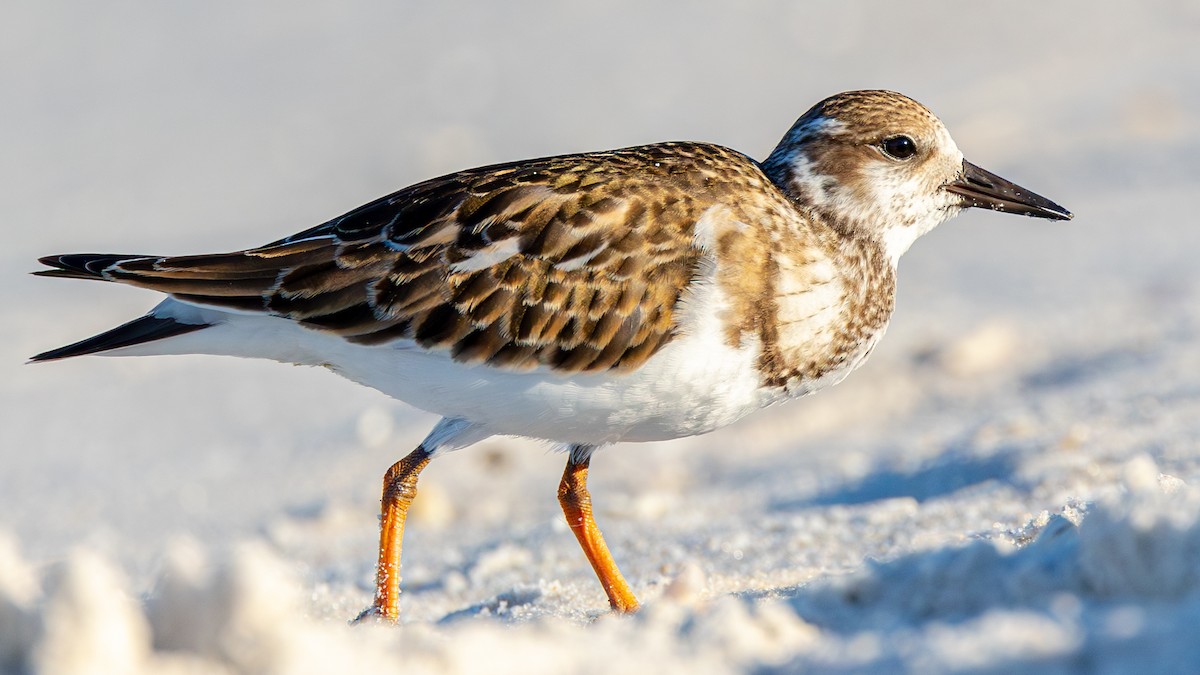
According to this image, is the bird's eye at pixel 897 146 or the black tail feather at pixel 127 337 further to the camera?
the bird's eye at pixel 897 146

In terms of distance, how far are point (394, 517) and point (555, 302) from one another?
0.90 m

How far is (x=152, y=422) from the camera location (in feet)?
24.7

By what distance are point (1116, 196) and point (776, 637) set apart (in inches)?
327

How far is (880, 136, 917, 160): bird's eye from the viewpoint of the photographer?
4418 mm

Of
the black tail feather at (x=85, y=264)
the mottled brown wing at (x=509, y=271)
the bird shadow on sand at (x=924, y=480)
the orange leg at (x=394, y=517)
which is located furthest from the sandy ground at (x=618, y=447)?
the black tail feather at (x=85, y=264)

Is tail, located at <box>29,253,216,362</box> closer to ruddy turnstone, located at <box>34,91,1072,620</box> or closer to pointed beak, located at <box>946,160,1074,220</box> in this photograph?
ruddy turnstone, located at <box>34,91,1072,620</box>

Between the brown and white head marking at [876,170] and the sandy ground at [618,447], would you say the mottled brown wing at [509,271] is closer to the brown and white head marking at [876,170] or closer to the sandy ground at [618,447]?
the brown and white head marking at [876,170]

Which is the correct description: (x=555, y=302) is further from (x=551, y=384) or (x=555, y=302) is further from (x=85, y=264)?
(x=85, y=264)

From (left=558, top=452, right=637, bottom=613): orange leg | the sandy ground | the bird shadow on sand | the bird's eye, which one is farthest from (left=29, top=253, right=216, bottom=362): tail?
the bird shadow on sand

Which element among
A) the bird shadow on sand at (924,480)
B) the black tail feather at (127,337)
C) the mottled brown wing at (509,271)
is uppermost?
the mottled brown wing at (509,271)

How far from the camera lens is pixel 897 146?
4422 mm

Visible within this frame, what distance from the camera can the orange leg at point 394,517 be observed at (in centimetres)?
405

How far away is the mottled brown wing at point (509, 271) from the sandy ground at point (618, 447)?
76 centimetres

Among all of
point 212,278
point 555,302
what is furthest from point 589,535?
point 212,278
